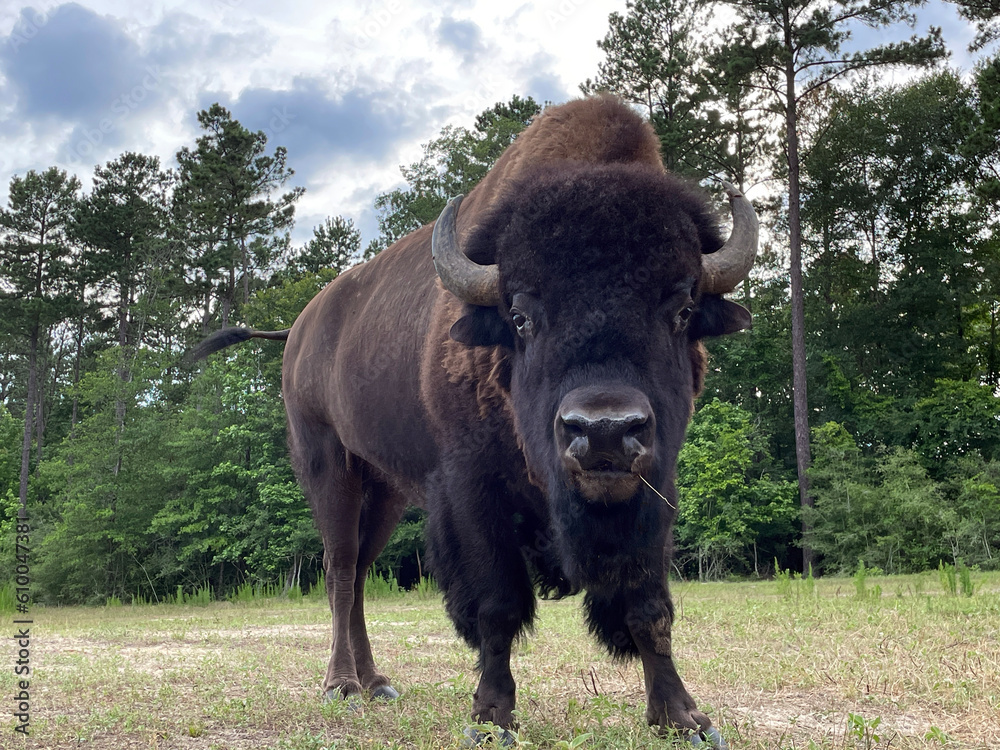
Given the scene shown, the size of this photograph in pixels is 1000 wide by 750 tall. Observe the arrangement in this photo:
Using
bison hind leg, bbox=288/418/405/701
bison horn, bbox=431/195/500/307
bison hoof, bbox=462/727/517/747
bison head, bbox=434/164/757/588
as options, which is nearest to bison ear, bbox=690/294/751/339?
bison head, bbox=434/164/757/588

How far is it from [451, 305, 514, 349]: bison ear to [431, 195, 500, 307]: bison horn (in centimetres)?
6

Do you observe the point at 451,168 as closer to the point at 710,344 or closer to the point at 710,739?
the point at 710,344

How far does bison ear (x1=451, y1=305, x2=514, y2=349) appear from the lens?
371 cm

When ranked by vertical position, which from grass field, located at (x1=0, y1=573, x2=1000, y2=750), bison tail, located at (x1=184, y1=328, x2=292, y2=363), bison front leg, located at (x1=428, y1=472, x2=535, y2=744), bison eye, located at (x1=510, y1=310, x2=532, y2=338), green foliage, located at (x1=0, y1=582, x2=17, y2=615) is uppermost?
bison tail, located at (x1=184, y1=328, x2=292, y2=363)

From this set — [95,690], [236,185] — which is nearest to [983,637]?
[95,690]

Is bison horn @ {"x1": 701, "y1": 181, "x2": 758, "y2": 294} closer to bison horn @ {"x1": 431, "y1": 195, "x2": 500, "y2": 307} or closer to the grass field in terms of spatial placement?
bison horn @ {"x1": 431, "y1": 195, "x2": 500, "y2": 307}

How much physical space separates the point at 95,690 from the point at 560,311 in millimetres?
3995

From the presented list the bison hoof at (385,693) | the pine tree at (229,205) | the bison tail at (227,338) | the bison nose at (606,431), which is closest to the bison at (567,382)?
the bison nose at (606,431)

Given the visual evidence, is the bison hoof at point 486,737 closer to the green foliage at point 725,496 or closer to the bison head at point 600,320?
the bison head at point 600,320

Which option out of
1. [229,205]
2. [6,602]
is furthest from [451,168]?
[6,602]

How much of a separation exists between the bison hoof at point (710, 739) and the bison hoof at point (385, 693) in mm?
2346

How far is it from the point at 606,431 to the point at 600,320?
1.77 feet

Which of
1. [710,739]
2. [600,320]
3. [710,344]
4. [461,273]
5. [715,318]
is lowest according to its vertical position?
[710,739]

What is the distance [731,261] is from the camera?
3.60 m
